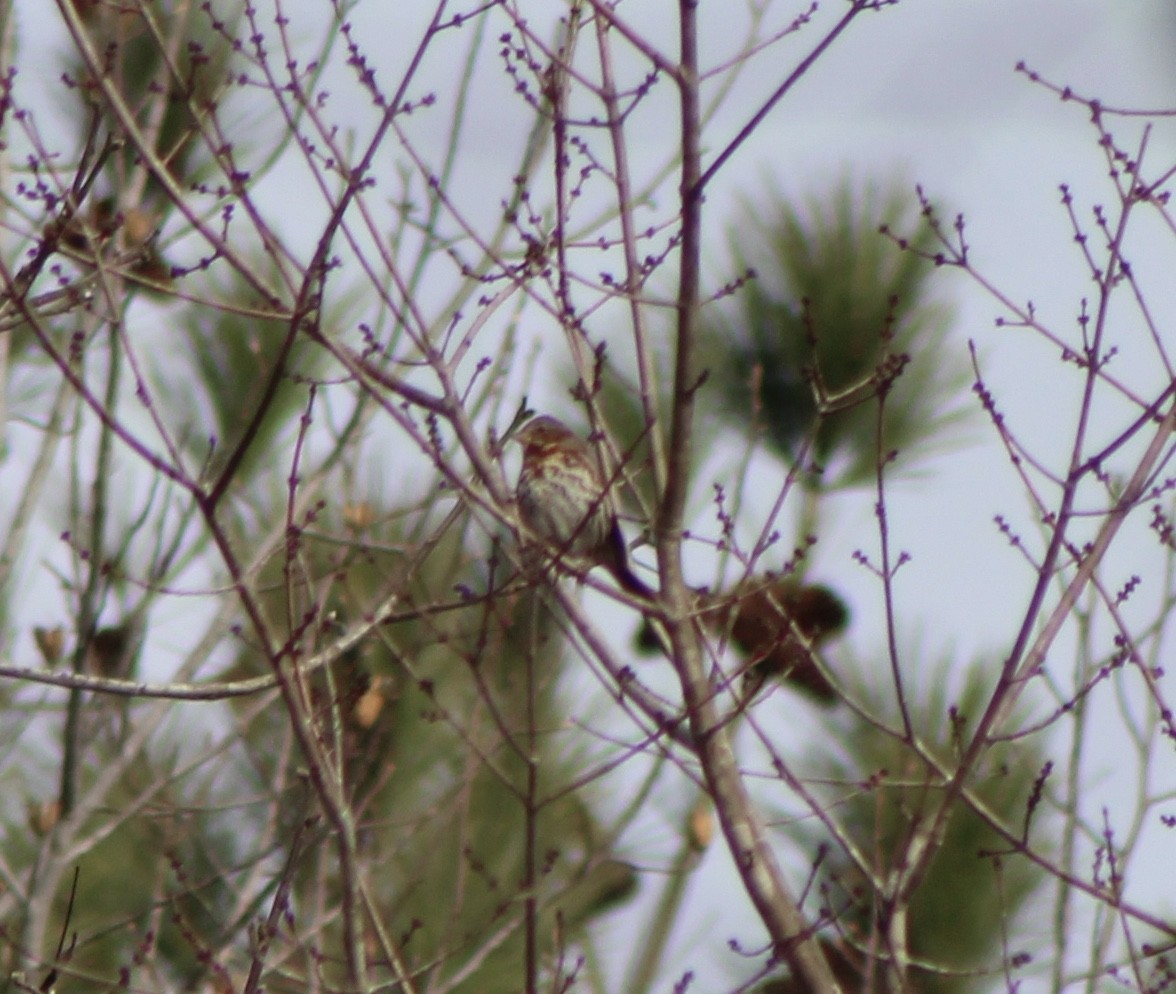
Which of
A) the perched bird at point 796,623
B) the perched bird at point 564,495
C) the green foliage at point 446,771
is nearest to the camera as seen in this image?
the perched bird at point 796,623

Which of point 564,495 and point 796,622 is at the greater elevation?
point 564,495

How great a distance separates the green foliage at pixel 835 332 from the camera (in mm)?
4809

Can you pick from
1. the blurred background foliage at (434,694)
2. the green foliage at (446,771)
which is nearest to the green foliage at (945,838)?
the blurred background foliage at (434,694)

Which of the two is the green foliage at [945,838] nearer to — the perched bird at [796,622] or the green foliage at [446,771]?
the perched bird at [796,622]

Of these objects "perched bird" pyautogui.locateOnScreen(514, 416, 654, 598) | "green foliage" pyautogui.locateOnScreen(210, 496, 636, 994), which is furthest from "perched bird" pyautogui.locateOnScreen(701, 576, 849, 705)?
"green foliage" pyautogui.locateOnScreen(210, 496, 636, 994)

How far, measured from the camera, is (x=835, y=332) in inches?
190

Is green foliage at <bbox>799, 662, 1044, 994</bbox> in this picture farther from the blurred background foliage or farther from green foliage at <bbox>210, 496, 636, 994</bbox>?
green foliage at <bbox>210, 496, 636, 994</bbox>

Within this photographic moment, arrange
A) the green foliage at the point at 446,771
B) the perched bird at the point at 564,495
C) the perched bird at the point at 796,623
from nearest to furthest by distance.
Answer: the perched bird at the point at 796,623 → the perched bird at the point at 564,495 → the green foliage at the point at 446,771

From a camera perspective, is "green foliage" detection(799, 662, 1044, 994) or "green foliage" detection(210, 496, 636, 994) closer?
"green foliage" detection(799, 662, 1044, 994)

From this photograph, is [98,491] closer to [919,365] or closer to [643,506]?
[643,506]

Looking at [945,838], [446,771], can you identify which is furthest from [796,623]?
[446,771]

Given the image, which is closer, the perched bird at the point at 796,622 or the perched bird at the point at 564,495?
the perched bird at the point at 796,622

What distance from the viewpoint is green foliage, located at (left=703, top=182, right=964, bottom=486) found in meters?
4.81

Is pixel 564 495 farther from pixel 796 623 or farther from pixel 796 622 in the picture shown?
pixel 796 623
